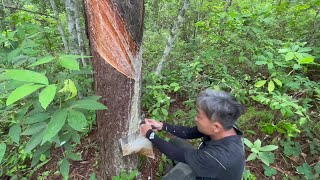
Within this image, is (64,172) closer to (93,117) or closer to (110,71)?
(110,71)

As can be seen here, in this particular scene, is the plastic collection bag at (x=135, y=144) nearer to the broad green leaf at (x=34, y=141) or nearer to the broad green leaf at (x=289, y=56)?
the broad green leaf at (x=34, y=141)

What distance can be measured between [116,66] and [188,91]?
153 centimetres

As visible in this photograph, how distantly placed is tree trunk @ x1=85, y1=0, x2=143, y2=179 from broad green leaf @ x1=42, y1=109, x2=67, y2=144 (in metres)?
0.59

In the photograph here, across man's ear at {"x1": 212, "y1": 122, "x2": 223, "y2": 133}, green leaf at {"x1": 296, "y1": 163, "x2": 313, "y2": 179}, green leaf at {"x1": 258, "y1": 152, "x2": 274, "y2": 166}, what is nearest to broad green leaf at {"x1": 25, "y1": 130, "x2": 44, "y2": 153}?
man's ear at {"x1": 212, "y1": 122, "x2": 223, "y2": 133}

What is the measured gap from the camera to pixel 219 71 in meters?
3.48

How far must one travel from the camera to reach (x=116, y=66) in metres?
1.98

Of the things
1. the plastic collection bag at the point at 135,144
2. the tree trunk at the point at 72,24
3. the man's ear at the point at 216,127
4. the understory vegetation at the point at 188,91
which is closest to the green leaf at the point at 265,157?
the understory vegetation at the point at 188,91

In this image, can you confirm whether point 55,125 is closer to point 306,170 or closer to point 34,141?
point 34,141

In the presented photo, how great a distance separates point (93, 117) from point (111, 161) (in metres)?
0.78

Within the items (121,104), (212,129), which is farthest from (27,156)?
(212,129)

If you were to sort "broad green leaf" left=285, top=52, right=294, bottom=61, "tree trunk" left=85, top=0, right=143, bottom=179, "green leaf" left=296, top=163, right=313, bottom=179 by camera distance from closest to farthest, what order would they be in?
1. "tree trunk" left=85, top=0, right=143, bottom=179
2. "broad green leaf" left=285, top=52, right=294, bottom=61
3. "green leaf" left=296, top=163, right=313, bottom=179

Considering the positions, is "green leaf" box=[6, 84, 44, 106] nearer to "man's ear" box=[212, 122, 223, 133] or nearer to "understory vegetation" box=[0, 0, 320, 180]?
"understory vegetation" box=[0, 0, 320, 180]

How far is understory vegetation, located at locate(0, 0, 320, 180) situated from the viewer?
5.24 feet

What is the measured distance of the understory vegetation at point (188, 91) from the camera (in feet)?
5.24
